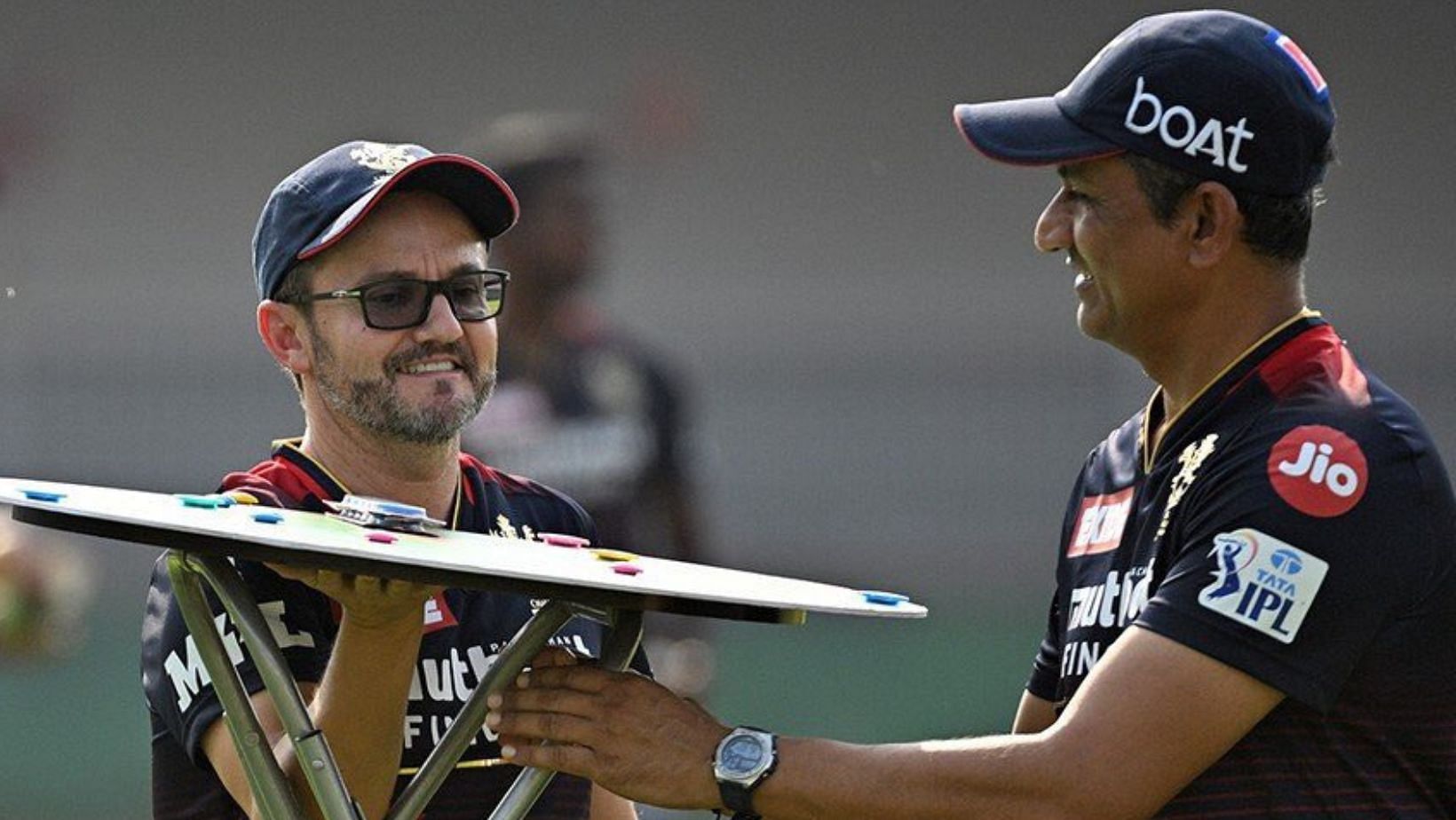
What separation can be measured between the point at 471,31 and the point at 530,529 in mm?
10946

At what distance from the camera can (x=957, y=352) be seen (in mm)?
13891

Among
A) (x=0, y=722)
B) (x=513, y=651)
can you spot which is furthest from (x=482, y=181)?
(x=0, y=722)

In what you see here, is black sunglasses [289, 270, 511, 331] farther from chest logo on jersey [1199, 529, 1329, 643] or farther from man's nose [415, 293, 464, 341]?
chest logo on jersey [1199, 529, 1329, 643]

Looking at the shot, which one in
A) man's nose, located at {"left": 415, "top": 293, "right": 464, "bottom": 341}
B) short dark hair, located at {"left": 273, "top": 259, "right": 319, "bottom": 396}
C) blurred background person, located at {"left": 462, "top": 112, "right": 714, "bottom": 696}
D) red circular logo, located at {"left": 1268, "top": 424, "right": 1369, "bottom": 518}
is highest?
short dark hair, located at {"left": 273, "top": 259, "right": 319, "bottom": 396}

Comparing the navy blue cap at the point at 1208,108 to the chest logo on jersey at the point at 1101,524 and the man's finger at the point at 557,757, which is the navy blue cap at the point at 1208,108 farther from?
the man's finger at the point at 557,757

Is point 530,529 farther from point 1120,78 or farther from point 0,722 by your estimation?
point 0,722

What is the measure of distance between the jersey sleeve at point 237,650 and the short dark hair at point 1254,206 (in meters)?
1.12

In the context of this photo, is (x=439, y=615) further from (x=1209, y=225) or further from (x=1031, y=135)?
(x=1209, y=225)

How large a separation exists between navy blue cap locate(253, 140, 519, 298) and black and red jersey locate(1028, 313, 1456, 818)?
3.24ft

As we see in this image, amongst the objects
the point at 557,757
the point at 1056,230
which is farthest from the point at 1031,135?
the point at 557,757

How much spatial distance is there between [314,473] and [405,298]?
254mm

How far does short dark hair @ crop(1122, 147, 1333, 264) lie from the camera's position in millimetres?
2748

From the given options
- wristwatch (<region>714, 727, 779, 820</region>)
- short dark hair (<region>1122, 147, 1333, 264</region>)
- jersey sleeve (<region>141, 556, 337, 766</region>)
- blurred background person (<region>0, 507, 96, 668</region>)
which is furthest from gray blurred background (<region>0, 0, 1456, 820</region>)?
wristwatch (<region>714, 727, 779, 820</region>)

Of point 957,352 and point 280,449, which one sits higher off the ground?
point 280,449
